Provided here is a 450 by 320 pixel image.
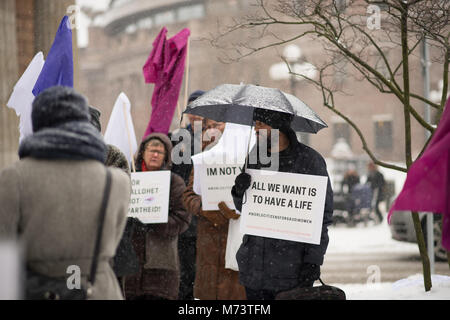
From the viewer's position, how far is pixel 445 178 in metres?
3.65

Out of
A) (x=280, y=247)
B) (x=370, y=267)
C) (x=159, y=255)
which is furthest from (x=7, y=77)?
(x=280, y=247)

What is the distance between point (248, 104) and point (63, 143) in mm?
2226

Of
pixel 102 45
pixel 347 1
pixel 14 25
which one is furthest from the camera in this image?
pixel 102 45

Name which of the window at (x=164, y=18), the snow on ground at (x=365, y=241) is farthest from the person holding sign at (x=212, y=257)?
the window at (x=164, y=18)

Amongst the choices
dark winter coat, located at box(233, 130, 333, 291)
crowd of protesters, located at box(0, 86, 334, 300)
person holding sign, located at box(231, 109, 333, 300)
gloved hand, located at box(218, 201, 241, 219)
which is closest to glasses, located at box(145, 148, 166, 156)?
crowd of protesters, located at box(0, 86, 334, 300)

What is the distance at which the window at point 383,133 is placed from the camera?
4991cm

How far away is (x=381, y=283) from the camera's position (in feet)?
31.8

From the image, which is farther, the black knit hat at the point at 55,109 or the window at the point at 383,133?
the window at the point at 383,133

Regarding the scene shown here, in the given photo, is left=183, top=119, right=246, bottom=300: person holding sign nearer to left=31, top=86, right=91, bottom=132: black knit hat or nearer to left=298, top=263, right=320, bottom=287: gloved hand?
left=298, top=263, right=320, bottom=287: gloved hand

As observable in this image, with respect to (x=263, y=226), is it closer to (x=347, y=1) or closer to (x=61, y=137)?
(x=61, y=137)

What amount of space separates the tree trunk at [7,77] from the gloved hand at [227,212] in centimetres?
472

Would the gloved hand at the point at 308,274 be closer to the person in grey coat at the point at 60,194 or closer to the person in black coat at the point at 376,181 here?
the person in grey coat at the point at 60,194

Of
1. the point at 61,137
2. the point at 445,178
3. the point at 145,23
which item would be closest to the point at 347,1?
the point at 445,178
